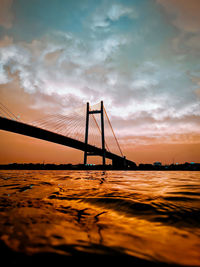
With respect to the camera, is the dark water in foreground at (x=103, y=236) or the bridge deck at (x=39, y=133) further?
the bridge deck at (x=39, y=133)

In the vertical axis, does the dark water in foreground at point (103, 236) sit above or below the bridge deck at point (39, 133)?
below

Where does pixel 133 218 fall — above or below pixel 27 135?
below

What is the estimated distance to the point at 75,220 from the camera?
1257mm

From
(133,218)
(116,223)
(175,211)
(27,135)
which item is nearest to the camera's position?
(116,223)

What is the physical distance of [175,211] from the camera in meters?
1.58

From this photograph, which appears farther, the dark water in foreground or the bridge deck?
the bridge deck

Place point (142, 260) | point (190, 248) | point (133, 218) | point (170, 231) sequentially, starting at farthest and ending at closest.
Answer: point (133, 218)
point (170, 231)
point (190, 248)
point (142, 260)

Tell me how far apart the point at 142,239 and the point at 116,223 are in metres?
0.34

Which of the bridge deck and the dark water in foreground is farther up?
the bridge deck

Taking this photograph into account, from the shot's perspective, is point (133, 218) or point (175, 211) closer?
point (133, 218)

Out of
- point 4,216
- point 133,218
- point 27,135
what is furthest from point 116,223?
point 27,135

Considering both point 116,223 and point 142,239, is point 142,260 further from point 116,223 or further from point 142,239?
point 116,223

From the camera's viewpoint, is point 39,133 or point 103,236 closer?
point 103,236

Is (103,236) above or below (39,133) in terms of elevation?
below
